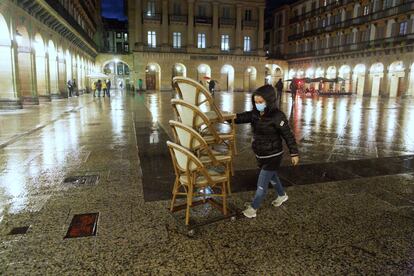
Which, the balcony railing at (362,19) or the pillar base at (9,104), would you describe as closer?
the pillar base at (9,104)

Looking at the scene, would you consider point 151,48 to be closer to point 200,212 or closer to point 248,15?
point 248,15

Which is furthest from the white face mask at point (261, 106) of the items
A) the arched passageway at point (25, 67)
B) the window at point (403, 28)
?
the window at point (403, 28)

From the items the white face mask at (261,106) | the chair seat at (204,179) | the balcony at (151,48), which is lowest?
the chair seat at (204,179)

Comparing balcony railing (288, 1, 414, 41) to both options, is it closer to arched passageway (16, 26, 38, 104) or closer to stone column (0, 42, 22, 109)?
arched passageway (16, 26, 38, 104)

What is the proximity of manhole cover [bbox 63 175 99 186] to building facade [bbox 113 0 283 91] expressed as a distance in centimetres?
4067

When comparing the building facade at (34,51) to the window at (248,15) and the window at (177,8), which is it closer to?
the window at (177,8)

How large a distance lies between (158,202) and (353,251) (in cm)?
212

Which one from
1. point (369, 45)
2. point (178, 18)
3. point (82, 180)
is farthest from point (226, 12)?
point (82, 180)

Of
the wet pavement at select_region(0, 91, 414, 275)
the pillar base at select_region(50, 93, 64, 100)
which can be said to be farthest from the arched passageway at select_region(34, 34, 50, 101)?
the wet pavement at select_region(0, 91, 414, 275)

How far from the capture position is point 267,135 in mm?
3268

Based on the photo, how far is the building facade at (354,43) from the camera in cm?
3375

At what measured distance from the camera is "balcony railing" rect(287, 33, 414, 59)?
3266 centimetres

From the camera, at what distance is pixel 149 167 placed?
5270 mm

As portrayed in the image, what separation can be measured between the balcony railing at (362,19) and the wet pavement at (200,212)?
34378 millimetres
